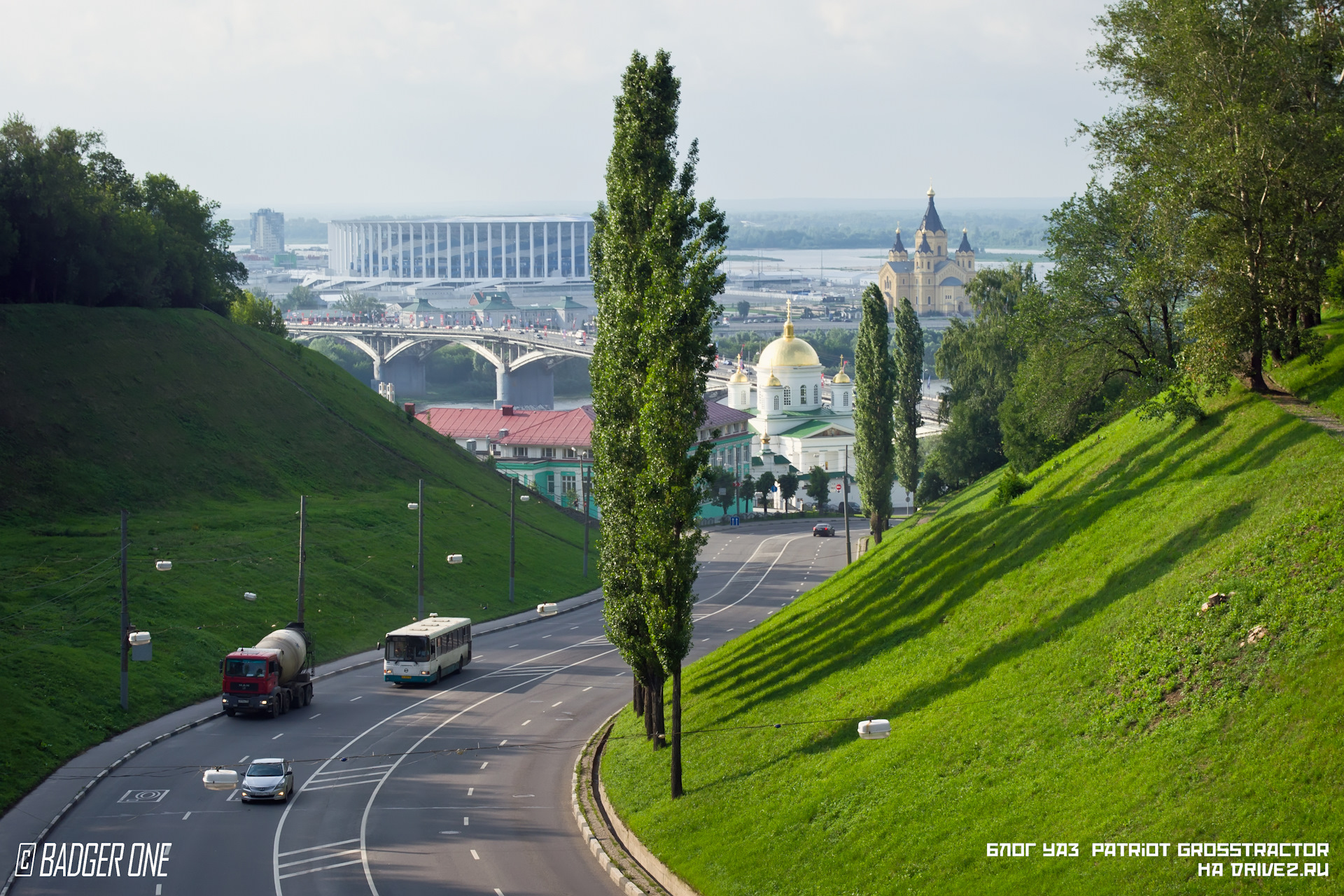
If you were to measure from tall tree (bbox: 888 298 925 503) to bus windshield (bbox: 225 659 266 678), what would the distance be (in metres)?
57.0

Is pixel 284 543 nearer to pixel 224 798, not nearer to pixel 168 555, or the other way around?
pixel 168 555

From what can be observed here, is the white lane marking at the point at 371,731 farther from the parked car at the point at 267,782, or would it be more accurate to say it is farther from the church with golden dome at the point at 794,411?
the church with golden dome at the point at 794,411

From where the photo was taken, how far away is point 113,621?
4969 cm

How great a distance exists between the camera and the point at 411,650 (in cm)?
4956

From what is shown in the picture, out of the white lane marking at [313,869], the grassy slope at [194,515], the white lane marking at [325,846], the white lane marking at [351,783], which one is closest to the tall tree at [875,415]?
the grassy slope at [194,515]

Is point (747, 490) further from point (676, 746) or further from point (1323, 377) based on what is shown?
point (676, 746)

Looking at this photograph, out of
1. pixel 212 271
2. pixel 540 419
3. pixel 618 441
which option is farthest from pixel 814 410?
pixel 618 441

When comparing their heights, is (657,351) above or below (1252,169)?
below

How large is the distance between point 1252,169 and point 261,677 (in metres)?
33.8

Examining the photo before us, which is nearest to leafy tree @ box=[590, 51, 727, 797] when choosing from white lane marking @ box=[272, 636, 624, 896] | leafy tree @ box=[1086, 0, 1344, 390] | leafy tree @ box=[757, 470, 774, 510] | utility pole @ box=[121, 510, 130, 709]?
white lane marking @ box=[272, 636, 624, 896]

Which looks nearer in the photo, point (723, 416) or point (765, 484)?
point (765, 484)

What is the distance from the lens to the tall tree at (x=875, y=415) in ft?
270

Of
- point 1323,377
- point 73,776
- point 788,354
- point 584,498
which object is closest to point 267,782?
point 73,776

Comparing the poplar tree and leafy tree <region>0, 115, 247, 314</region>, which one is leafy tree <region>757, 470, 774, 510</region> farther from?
the poplar tree
